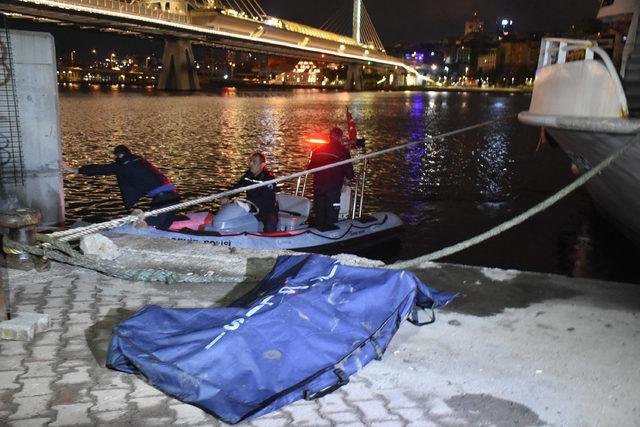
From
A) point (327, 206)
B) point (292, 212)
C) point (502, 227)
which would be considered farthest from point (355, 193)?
point (502, 227)

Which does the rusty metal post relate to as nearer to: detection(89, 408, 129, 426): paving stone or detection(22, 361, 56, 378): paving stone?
detection(22, 361, 56, 378): paving stone

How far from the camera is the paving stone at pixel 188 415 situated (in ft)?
10.6

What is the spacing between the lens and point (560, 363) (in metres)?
3.94

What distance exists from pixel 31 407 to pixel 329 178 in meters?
6.90

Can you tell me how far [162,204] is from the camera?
8281 millimetres

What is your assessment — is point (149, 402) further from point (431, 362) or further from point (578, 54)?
point (578, 54)

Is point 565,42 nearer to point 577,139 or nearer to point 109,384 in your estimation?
point 577,139

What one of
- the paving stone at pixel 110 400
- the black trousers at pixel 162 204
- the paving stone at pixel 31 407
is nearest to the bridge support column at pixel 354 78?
the black trousers at pixel 162 204

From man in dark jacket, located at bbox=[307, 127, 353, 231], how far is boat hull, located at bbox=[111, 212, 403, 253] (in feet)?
0.90

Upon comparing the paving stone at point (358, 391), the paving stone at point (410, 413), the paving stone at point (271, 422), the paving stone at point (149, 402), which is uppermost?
the paving stone at point (410, 413)

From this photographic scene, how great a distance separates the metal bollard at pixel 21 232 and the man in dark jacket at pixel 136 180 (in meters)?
2.27

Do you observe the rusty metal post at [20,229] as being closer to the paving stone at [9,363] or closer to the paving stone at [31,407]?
the paving stone at [9,363]

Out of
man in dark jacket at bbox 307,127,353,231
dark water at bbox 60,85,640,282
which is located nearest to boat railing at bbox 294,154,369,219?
man in dark jacket at bbox 307,127,353,231

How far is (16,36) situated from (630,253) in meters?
11.6
